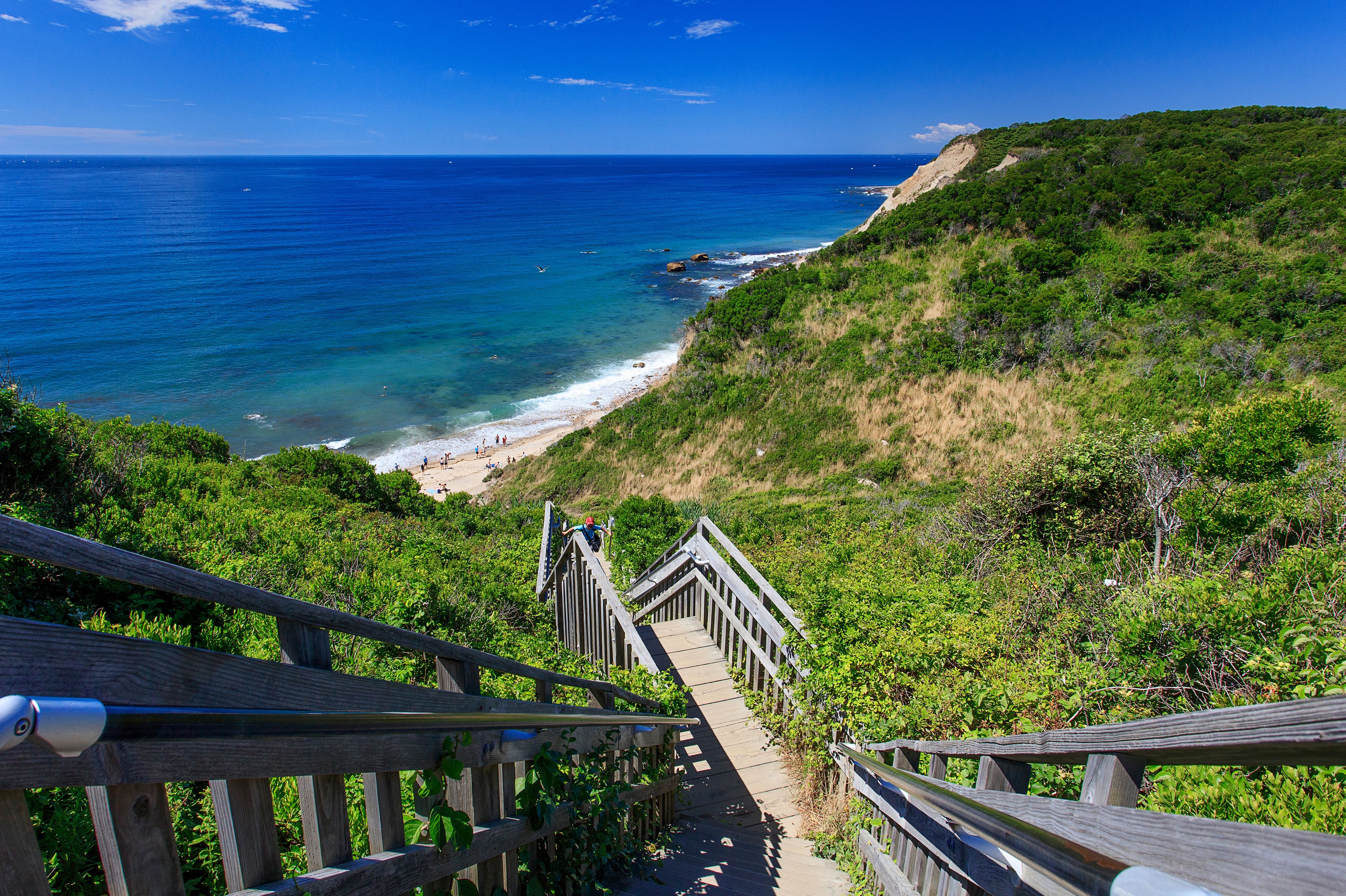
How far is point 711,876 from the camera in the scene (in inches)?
152

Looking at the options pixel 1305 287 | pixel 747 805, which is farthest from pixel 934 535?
pixel 1305 287

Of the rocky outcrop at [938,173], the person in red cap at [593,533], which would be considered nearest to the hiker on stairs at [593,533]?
the person in red cap at [593,533]

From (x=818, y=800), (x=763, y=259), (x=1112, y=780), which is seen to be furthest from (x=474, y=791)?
(x=763, y=259)

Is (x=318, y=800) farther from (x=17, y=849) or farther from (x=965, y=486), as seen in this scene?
(x=965, y=486)

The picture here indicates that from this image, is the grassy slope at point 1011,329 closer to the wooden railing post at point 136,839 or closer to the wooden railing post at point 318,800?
the wooden railing post at point 318,800

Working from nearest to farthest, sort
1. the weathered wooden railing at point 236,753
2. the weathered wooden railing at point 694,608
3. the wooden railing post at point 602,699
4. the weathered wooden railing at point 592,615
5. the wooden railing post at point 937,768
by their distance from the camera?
1. the weathered wooden railing at point 236,753
2. the wooden railing post at point 937,768
3. the wooden railing post at point 602,699
4. the weathered wooden railing at point 694,608
5. the weathered wooden railing at point 592,615

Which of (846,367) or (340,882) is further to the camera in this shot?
(846,367)

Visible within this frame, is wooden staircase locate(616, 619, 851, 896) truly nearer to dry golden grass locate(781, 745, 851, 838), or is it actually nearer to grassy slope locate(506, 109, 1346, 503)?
dry golden grass locate(781, 745, 851, 838)

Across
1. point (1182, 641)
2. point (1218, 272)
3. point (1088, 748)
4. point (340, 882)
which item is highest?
point (1218, 272)

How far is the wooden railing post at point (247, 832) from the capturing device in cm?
141

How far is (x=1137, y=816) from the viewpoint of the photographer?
117cm

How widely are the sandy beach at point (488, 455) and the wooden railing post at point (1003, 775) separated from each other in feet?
78.1

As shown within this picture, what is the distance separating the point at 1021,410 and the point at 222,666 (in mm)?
19561

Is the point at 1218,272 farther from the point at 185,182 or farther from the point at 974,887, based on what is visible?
the point at 185,182
